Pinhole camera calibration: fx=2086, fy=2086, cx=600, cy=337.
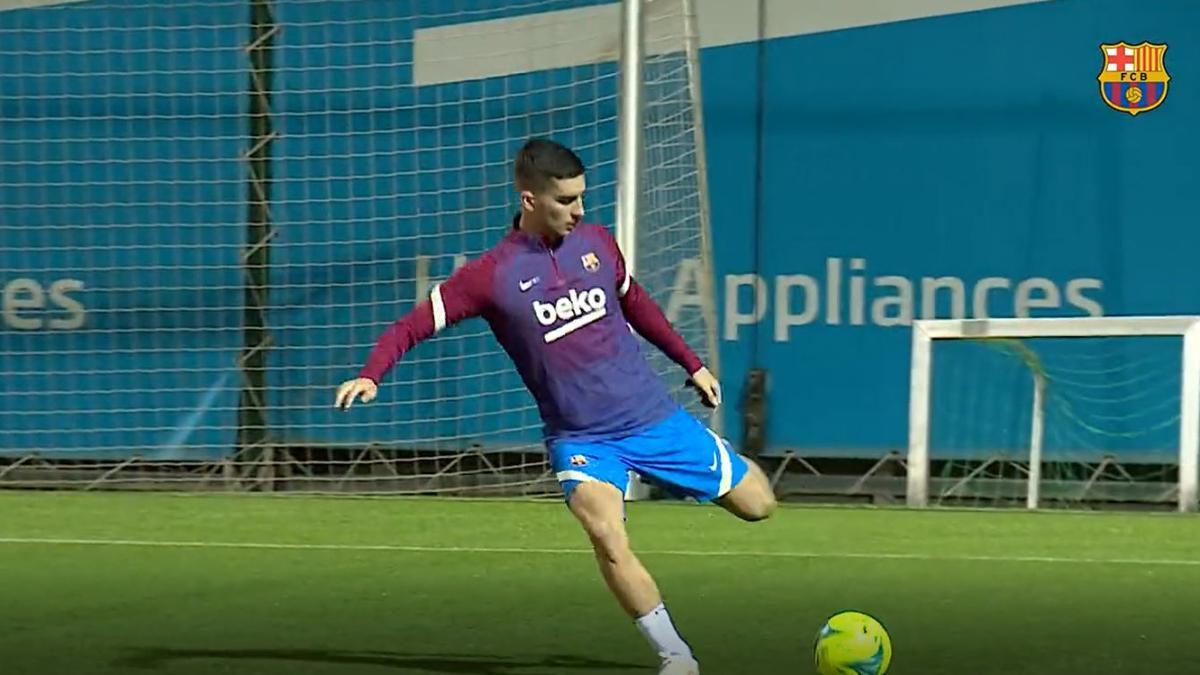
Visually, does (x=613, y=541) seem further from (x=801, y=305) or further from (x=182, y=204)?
(x=182, y=204)

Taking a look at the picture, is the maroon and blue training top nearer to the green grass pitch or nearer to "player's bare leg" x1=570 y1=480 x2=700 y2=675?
"player's bare leg" x1=570 y1=480 x2=700 y2=675

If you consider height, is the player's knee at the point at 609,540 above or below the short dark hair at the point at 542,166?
below

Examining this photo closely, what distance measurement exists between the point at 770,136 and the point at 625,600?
225 inches

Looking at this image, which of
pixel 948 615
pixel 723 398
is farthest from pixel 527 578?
pixel 723 398

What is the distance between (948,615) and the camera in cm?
733

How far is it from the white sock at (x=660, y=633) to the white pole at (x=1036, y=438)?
5451mm

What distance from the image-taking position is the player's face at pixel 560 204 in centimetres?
610

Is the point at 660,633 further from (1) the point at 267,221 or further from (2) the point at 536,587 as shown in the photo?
(1) the point at 267,221

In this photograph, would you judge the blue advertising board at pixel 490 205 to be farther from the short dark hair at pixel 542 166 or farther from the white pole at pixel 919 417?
the short dark hair at pixel 542 166

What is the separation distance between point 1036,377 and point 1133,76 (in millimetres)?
1661

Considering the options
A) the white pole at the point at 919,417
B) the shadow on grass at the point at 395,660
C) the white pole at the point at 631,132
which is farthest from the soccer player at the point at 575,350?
the white pole at the point at 919,417

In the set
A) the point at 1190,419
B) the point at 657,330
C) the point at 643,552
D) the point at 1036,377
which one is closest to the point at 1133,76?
the point at 1036,377

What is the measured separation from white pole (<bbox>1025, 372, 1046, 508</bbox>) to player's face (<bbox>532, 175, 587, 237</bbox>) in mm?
5406

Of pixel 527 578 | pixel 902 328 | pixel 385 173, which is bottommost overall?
pixel 527 578
